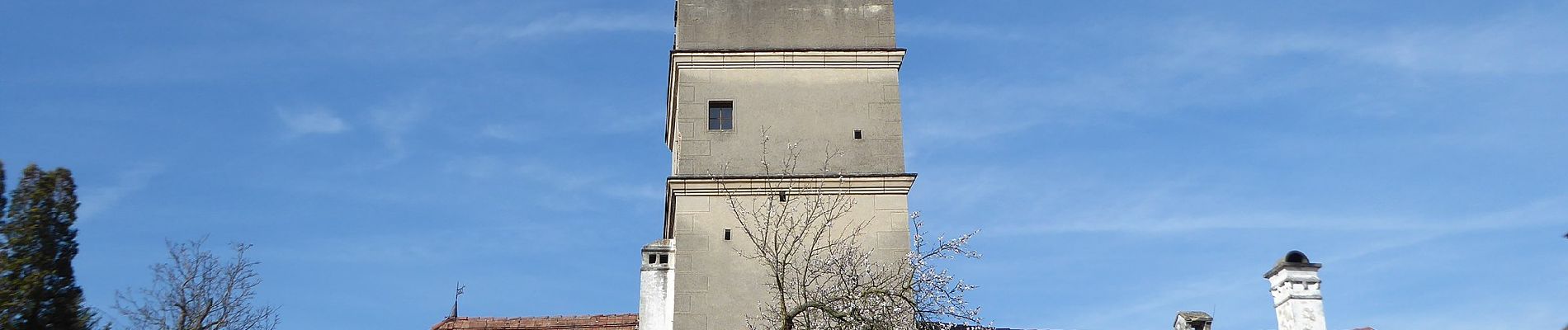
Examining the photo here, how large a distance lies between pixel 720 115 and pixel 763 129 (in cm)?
68

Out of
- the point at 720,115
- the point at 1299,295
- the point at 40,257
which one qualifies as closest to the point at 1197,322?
the point at 1299,295

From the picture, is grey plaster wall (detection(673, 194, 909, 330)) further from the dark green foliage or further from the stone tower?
the dark green foliage

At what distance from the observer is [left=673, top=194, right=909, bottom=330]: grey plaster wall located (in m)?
23.0

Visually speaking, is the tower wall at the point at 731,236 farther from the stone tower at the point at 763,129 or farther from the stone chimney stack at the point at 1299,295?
the stone chimney stack at the point at 1299,295

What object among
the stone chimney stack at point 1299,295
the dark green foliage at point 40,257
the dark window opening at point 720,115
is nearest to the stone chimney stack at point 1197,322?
the stone chimney stack at point 1299,295

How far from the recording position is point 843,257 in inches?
851

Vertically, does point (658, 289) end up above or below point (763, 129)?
below

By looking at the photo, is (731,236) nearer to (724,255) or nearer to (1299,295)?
(724,255)

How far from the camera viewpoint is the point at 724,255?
2336cm

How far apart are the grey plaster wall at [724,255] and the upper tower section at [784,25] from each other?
7.65 feet

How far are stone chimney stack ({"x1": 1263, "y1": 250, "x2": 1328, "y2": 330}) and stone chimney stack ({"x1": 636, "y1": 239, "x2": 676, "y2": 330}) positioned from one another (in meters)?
8.03

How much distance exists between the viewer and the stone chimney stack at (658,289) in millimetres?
23359

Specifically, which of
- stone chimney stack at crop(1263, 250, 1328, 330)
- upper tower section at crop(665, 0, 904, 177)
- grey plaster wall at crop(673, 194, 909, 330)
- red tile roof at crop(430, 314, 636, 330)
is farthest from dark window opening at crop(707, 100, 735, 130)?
stone chimney stack at crop(1263, 250, 1328, 330)

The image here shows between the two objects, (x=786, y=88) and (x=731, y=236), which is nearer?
(x=731, y=236)
